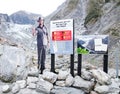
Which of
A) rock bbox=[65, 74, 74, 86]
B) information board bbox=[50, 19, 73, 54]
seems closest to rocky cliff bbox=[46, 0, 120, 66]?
information board bbox=[50, 19, 73, 54]

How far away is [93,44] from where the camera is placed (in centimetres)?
1376

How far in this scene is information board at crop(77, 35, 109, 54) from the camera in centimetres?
1361

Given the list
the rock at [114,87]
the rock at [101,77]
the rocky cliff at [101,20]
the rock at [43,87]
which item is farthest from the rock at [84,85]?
the rocky cliff at [101,20]

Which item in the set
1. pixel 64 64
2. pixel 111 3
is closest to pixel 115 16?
pixel 111 3

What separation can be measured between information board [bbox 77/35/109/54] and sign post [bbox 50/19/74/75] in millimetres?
472

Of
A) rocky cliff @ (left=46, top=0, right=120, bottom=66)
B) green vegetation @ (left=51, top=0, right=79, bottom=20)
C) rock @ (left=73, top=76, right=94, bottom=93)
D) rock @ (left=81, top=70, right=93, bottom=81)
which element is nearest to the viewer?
rock @ (left=73, top=76, right=94, bottom=93)

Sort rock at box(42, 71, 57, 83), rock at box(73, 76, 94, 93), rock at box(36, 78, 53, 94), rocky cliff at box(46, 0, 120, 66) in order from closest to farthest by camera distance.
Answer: rock at box(36, 78, 53, 94), rock at box(73, 76, 94, 93), rock at box(42, 71, 57, 83), rocky cliff at box(46, 0, 120, 66)

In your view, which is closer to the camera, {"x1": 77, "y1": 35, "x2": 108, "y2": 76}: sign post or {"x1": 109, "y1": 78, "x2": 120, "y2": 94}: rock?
{"x1": 109, "y1": 78, "x2": 120, "y2": 94}: rock

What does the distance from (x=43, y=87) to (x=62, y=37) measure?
7.49 ft

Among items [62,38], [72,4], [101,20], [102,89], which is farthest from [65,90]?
[72,4]

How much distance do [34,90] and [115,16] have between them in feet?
57.2

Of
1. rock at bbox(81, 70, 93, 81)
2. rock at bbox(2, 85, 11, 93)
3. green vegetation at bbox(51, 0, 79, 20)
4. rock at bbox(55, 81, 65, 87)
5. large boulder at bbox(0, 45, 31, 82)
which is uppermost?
green vegetation at bbox(51, 0, 79, 20)

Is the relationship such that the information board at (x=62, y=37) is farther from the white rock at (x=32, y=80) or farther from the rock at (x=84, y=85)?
the white rock at (x=32, y=80)

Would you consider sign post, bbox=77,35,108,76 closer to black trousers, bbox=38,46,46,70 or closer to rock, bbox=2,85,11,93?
black trousers, bbox=38,46,46,70
